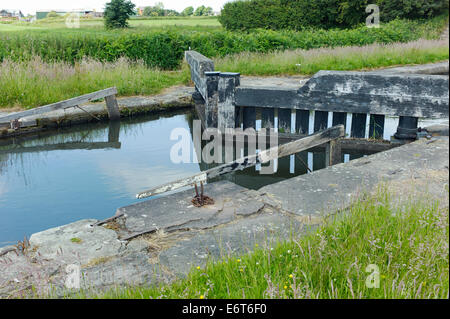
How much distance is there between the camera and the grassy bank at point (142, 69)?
978 centimetres

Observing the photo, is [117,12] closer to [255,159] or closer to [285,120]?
[285,120]

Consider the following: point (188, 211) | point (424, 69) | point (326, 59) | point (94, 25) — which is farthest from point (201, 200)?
point (94, 25)

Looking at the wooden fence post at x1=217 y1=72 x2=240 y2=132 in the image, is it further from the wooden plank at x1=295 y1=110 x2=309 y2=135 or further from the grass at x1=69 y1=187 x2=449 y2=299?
the grass at x1=69 y1=187 x2=449 y2=299

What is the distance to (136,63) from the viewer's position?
13.9 meters

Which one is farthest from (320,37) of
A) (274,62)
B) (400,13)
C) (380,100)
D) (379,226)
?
(379,226)

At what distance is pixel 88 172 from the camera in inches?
262

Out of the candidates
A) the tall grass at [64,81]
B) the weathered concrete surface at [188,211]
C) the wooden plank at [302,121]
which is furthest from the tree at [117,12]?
the weathered concrete surface at [188,211]

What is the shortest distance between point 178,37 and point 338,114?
31.6 feet

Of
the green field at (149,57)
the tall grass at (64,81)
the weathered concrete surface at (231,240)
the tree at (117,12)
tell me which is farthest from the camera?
the tree at (117,12)

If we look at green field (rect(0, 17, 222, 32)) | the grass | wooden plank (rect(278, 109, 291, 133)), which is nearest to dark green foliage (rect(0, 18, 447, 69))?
wooden plank (rect(278, 109, 291, 133))

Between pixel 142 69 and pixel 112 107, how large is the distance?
136 inches

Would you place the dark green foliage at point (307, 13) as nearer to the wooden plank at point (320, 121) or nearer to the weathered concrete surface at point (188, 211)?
the wooden plank at point (320, 121)

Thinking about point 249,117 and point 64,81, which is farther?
point 64,81

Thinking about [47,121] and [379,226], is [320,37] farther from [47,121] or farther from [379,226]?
[379,226]
